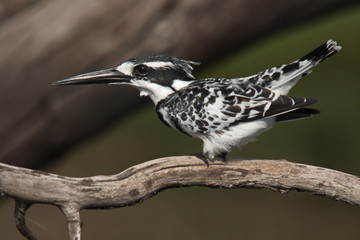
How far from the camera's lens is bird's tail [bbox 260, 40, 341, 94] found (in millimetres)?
2885

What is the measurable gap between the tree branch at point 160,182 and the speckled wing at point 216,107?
0.50 ft

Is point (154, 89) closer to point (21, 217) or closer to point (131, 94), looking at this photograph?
point (21, 217)

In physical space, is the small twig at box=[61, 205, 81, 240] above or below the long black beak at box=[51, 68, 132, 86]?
below

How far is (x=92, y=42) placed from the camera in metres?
4.36

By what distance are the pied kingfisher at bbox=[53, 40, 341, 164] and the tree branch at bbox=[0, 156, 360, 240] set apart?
11 centimetres

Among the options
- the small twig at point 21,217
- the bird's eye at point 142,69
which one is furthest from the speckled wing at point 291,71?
the small twig at point 21,217

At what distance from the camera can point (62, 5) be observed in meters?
4.45

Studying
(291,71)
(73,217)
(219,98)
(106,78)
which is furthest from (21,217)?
(291,71)

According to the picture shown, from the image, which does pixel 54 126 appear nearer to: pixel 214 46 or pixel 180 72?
pixel 214 46

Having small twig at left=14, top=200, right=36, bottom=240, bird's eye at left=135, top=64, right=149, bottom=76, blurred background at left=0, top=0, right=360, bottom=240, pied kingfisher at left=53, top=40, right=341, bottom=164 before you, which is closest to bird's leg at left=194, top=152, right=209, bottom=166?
pied kingfisher at left=53, top=40, right=341, bottom=164

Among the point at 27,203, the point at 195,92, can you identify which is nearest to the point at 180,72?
the point at 195,92

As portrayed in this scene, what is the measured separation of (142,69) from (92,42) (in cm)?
142

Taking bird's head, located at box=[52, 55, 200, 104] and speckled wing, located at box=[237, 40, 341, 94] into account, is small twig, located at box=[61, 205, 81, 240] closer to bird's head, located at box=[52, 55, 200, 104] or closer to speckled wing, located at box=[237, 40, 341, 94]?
bird's head, located at box=[52, 55, 200, 104]

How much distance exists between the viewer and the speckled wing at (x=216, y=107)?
9.53 ft
